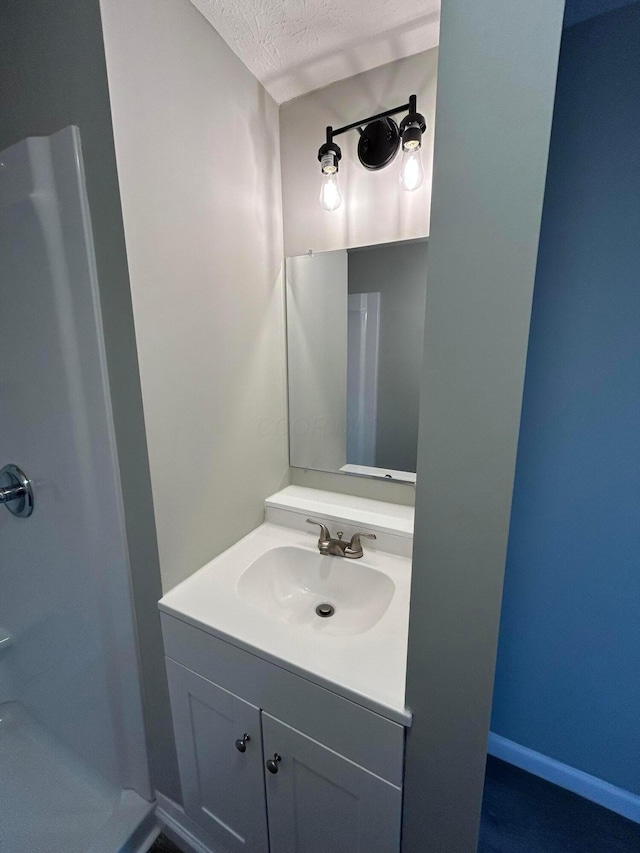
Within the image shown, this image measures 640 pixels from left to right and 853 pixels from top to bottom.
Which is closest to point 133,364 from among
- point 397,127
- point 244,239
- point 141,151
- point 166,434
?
point 166,434

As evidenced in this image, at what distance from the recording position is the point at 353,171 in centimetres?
115

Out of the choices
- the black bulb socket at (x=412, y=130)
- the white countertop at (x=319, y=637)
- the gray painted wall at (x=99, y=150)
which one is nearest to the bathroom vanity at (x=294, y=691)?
the white countertop at (x=319, y=637)

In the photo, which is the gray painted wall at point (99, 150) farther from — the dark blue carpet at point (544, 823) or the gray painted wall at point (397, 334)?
the dark blue carpet at point (544, 823)

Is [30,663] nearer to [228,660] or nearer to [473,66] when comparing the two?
[228,660]

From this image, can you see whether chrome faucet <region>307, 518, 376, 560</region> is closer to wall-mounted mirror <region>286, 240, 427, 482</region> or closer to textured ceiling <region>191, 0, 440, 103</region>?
wall-mounted mirror <region>286, 240, 427, 482</region>

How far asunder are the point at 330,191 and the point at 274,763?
159 centimetres

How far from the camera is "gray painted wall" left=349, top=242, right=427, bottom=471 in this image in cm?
112

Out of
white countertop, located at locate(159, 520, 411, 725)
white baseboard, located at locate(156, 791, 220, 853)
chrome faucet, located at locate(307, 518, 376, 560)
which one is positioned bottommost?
white baseboard, located at locate(156, 791, 220, 853)

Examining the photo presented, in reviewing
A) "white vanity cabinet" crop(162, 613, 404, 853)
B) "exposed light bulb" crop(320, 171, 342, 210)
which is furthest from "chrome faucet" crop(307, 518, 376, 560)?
"exposed light bulb" crop(320, 171, 342, 210)

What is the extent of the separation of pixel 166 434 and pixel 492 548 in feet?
2.53

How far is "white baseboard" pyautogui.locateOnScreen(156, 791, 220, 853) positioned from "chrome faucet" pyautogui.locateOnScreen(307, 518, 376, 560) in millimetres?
892

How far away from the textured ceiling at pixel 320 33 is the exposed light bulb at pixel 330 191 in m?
0.29

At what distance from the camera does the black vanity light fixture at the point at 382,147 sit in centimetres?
97

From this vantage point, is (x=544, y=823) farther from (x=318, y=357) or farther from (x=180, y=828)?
(x=318, y=357)
